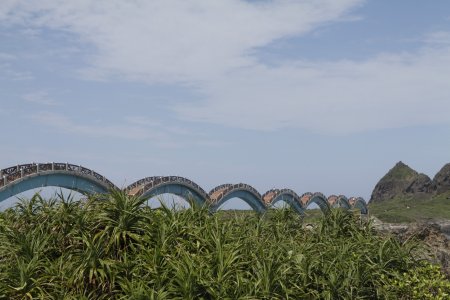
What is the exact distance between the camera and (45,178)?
168 ft

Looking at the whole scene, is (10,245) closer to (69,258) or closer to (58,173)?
(69,258)

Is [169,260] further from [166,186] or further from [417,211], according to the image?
[417,211]

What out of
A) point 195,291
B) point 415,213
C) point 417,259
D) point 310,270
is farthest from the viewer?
point 415,213

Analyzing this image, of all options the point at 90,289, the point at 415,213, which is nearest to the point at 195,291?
the point at 90,289

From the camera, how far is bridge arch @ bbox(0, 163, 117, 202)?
1844 inches

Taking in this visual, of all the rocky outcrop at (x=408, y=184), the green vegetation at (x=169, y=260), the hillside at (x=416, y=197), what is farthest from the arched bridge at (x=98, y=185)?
the rocky outcrop at (x=408, y=184)

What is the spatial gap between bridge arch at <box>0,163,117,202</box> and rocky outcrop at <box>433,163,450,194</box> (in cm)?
12957

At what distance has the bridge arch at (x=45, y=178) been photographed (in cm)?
4684

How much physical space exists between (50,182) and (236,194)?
156 ft

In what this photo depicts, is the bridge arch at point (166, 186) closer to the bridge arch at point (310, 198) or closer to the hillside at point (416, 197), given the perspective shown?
the bridge arch at point (310, 198)

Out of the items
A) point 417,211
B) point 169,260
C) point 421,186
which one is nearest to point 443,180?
point 421,186

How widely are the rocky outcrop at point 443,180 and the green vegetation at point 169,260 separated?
158m

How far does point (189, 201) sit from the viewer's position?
16.7 m

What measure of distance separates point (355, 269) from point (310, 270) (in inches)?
64.9
